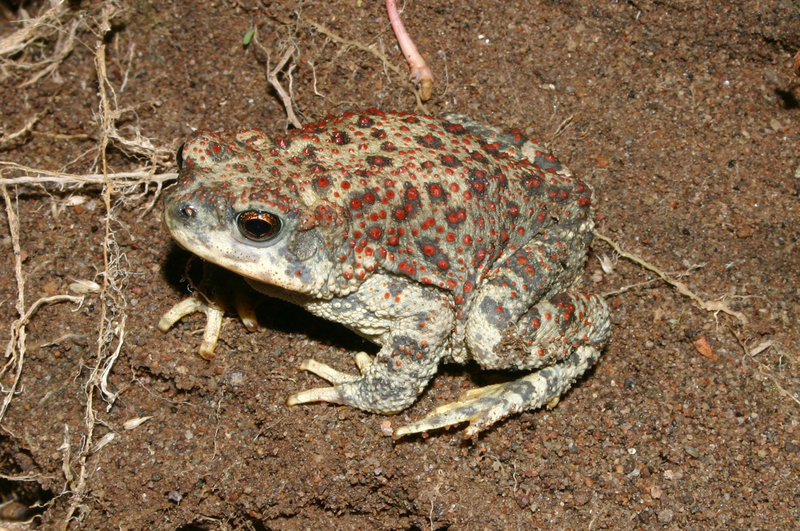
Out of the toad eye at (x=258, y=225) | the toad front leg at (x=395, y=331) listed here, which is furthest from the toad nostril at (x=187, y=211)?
the toad front leg at (x=395, y=331)

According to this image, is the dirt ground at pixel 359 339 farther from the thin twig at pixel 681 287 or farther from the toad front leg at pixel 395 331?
the toad front leg at pixel 395 331

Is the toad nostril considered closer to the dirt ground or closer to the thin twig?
the dirt ground

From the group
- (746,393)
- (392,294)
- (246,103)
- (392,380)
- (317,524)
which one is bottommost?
(317,524)

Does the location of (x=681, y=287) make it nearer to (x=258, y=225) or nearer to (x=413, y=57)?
(x=413, y=57)

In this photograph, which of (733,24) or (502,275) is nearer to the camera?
(502,275)

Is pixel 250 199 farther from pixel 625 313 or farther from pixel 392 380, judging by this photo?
pixel 625 313

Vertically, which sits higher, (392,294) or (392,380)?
(392,294)

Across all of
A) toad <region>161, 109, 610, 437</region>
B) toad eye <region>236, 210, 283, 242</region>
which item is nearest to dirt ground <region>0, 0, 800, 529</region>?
toad <region>161, 109, 610, 437</region>

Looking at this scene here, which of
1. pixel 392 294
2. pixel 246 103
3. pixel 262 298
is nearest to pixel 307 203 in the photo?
pixel 392 294
